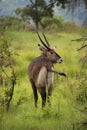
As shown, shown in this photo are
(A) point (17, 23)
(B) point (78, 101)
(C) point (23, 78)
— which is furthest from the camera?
(A) point (17, 23)

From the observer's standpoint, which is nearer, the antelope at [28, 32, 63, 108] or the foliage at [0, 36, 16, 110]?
the foliage at [0, 36, 16, 110]

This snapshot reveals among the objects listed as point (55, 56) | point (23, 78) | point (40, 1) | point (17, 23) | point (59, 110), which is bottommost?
point (17, 23)

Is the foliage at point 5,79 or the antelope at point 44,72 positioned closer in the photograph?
the foliage at point 5,79

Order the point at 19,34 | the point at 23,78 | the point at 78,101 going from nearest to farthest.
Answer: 1. the point at 78,101
2. the point at 23,78
3. the point at 19,34

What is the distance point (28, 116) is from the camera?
283 inches

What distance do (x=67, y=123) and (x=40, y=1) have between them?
2.38 metres

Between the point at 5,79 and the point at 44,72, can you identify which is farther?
the point at 44,72

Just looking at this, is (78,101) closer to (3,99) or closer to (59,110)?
(59,110)

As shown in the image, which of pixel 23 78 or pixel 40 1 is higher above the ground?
pixel 40 1

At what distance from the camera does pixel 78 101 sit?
7477 millimetres

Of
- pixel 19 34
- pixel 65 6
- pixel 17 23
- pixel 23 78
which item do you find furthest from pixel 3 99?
pixel 17 23

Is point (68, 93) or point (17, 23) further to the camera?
point (17, 23)

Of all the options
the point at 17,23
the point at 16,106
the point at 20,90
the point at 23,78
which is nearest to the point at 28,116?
the point at 16,106

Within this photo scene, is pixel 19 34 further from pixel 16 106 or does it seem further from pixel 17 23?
pixel 16 106
